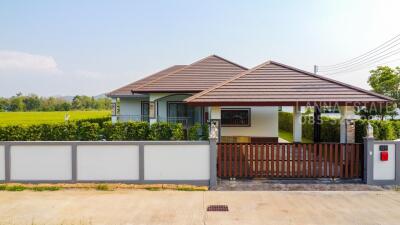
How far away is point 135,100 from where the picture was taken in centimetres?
2164

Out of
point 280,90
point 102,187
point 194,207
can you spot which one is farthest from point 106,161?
point 280,90

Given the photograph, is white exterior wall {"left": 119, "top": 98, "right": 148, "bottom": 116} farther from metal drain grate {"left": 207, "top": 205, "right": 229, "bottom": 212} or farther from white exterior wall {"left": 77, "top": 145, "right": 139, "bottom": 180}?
metal drain grate {"left": 207, "top": 205, "right": 229, "bottom": 212}

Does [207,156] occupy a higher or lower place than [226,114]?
lower

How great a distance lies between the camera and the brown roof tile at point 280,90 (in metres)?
11.1

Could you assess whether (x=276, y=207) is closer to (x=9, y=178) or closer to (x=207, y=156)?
(x=207, y=156)

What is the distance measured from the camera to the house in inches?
440

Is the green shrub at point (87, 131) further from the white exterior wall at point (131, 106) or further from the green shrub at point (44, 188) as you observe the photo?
the white exterior wall at point (131, 106)

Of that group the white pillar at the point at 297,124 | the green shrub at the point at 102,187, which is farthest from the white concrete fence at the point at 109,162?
the white pillar at the point at 297,124

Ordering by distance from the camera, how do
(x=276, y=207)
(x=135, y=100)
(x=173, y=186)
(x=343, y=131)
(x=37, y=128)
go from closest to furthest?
(x=276, y=207) → (x=173, y=186) → (x=343, y=131) → (x=37, y=128) → (x=135, y=100)

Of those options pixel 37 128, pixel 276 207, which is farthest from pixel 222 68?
pixel 276 207

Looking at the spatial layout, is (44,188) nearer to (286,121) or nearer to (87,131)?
(87,131)

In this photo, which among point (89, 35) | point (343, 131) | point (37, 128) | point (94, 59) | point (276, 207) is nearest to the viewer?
point (276, 207)

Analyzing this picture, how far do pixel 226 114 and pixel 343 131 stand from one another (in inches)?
269

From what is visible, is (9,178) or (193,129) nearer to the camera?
(9,178)
